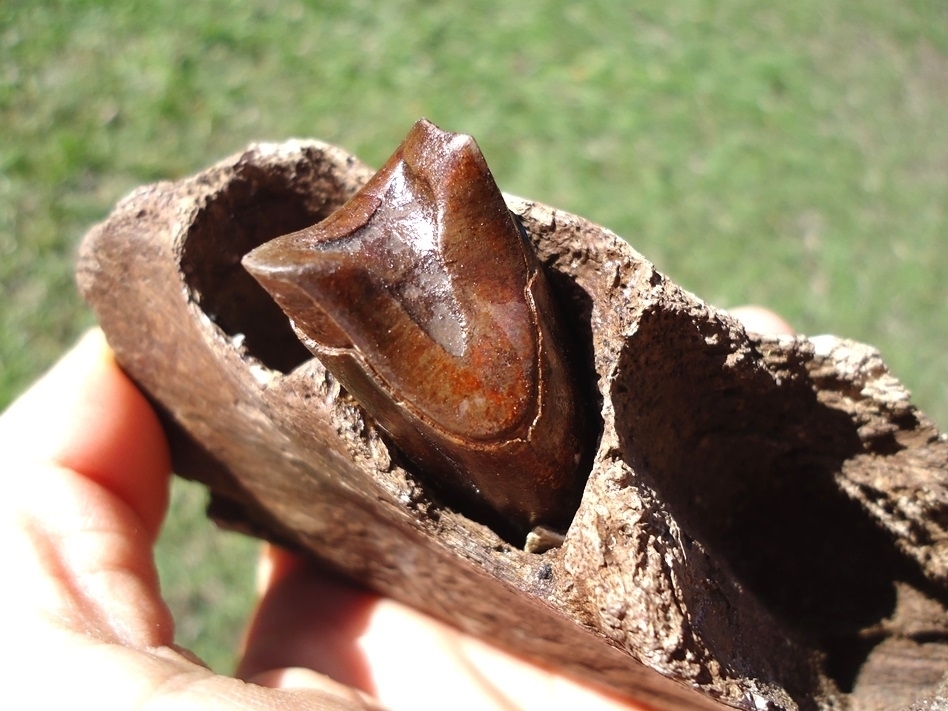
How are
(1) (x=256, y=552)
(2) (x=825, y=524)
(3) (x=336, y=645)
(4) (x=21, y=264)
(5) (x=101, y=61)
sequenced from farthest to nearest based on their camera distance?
1. (5) (x=101, y=61)
2. (4) (x=21, y=264)
3. (1) (x=256, y=552)
4. (3) (x=336, y=645)
5. (2) (x=825, y=524)

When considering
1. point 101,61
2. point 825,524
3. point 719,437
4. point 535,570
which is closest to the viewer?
point 535,570

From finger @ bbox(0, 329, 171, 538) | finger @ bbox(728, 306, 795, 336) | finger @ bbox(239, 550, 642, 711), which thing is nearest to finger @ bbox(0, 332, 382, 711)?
finger @ bbox(0, 329, 171, 538)

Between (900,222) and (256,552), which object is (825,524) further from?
(900,222)

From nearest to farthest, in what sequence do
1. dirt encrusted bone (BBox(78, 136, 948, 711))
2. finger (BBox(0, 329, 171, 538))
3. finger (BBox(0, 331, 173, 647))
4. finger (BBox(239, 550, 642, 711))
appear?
1. dirt encrusted bone (BBox(78, 136, 948, 711))
2. finger (BBox(0, 331, 173, 647))
3. finger (BBox(0, 329, 171, 538))
4. finger (BBox(239, 550, 642, 711))

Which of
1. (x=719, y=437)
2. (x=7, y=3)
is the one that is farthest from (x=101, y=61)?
(x=719, y=437)

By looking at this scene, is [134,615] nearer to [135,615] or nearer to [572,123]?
[135,615]

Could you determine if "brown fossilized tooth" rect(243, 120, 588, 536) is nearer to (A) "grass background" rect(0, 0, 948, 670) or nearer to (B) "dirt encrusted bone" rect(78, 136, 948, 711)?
(B) "dirt encrusted bone" rect(78, 136, 948, 711)

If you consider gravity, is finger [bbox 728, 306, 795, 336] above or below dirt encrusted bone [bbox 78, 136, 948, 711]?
above
